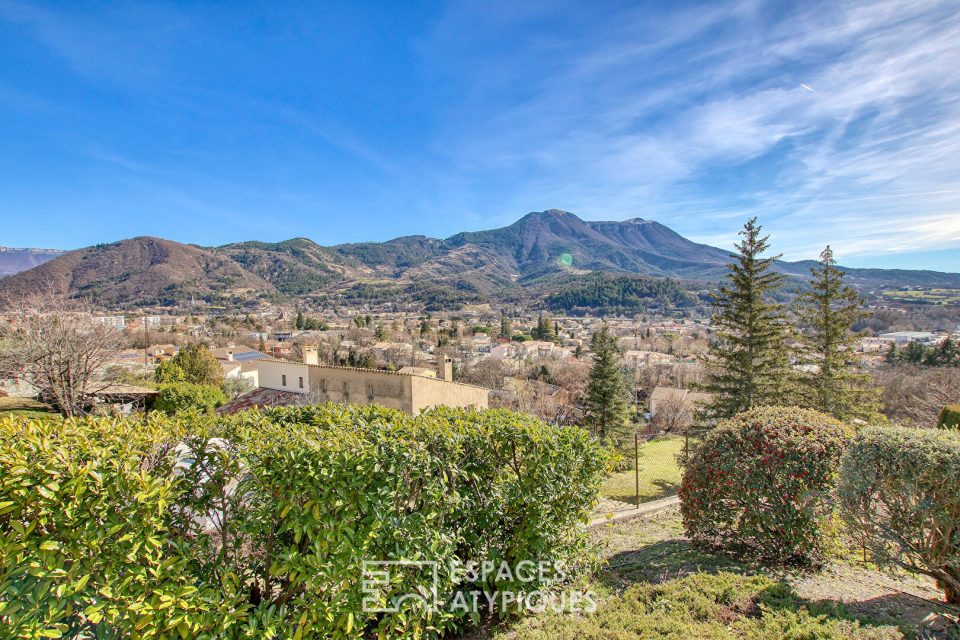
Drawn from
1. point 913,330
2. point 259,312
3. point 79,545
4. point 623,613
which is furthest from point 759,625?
point 259,312

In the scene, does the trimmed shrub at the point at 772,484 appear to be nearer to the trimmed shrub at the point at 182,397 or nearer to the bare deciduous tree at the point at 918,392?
the bare deciduous tree at the point at 918,392

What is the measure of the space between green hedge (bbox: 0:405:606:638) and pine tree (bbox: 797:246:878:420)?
16.8m

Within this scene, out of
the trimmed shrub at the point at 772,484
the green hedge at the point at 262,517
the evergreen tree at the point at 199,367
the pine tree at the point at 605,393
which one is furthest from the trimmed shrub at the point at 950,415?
the evergreen tree at the point at 199,367

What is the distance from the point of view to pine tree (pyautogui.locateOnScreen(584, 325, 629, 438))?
21.0 m

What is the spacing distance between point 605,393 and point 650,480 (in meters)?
9.25

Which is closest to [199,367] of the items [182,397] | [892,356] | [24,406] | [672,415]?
[182,397]

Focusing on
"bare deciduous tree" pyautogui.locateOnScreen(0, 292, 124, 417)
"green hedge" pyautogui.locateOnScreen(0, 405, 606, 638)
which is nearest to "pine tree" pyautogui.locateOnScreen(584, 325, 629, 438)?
"green hedge" pyautogui.locateOnScreen(0, 405, 606, 638)

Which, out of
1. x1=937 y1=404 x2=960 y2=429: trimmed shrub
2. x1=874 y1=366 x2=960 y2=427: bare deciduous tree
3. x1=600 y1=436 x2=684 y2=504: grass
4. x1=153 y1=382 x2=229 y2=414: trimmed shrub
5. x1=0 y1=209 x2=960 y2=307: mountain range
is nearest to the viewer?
x1=600 y1=436 x2=684 y2=504: grass

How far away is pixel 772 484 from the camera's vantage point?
174 inches

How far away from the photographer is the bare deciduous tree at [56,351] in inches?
548

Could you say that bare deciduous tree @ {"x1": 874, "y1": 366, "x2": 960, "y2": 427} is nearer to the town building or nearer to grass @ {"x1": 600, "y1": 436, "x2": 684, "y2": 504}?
grass @ {"x1": 600, "y1": 436, "x2": 684, "y2": 504}

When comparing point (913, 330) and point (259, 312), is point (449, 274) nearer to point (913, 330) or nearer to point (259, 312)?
point (259, 312)

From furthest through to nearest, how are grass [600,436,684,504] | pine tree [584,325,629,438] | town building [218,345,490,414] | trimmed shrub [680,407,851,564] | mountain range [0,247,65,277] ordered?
mountain range [0,247,65,277]
pine tree [584,325,629,438]
town building [218,345,490,414]
grass [600,436,684,504]
trimmed shrub [680,407,851,564]

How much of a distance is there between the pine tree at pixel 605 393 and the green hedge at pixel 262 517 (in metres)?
18.3
